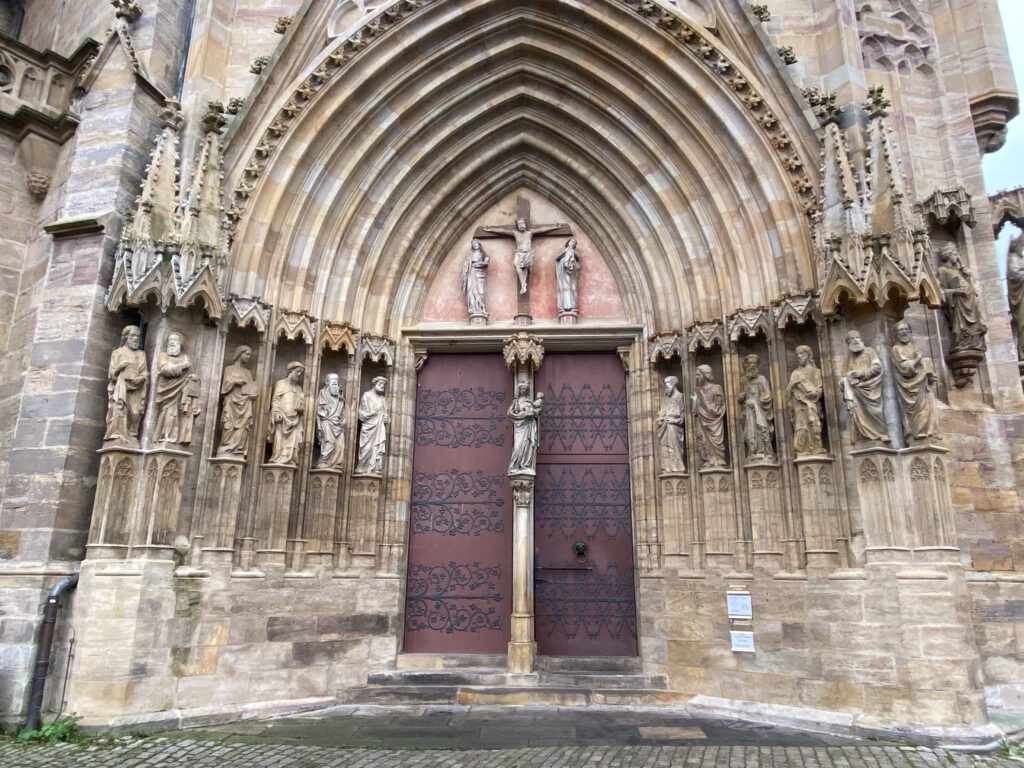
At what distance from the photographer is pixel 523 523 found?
8.23m

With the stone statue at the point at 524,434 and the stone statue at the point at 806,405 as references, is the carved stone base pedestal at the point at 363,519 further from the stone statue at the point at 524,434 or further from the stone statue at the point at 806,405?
the stone statue at the point at 806,405

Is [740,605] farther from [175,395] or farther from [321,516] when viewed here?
[175,395]

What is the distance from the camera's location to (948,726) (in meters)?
5.69

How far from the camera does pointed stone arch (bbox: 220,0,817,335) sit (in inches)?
309

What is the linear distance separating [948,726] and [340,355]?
664 cm

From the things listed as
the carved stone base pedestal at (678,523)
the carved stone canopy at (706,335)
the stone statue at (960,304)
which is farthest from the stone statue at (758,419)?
the stone statue at (960,304)

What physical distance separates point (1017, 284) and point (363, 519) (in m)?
7.25

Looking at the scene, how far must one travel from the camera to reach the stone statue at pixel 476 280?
361 inches

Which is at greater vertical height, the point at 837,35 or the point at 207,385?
the point at 837,35

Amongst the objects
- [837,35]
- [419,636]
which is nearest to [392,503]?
[419,636]

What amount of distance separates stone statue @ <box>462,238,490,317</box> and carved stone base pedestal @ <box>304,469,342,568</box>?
269cm

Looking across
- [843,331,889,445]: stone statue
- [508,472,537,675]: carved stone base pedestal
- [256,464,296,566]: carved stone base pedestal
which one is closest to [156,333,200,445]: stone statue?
[256,464,296,566]: carved stone base pedestal

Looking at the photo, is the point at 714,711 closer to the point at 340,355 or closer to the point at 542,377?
the point at 542,377

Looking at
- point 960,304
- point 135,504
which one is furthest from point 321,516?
point 960,304
